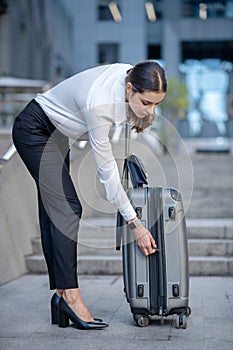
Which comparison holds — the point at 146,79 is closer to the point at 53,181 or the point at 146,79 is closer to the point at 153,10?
the point at 53,181

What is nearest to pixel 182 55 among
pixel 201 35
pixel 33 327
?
pixel 201 35

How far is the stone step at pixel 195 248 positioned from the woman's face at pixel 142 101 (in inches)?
94.6

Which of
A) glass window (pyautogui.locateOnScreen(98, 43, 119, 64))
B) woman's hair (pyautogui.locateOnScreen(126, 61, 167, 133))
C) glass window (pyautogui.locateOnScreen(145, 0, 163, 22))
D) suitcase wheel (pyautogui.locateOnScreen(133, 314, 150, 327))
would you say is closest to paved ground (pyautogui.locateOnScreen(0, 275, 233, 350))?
suitcase wheel (pyautogui.locateOnScreen(133, 314, 150, 327))

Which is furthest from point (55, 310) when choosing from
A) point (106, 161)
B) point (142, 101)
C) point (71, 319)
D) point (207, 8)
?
point (207, 8)

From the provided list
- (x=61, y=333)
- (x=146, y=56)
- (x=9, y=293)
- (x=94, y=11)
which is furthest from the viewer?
(x=146, y=56)

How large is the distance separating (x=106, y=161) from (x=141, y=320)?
91 centimetres

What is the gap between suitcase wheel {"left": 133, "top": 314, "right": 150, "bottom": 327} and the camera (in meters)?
3.96

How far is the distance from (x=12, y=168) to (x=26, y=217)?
427 mm

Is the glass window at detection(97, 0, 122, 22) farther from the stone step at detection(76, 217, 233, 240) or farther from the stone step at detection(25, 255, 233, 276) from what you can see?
the stone step at detection(25, 255, 233, 276)

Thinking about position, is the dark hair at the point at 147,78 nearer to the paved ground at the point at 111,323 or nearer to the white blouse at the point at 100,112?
the white blouse at the point at 100,112

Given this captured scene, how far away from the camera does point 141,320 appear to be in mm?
3961

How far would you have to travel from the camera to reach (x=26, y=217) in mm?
6270

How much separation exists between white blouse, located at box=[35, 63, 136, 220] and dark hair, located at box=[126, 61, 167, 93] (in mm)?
68

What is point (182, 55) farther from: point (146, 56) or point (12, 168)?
point (12, 168)
